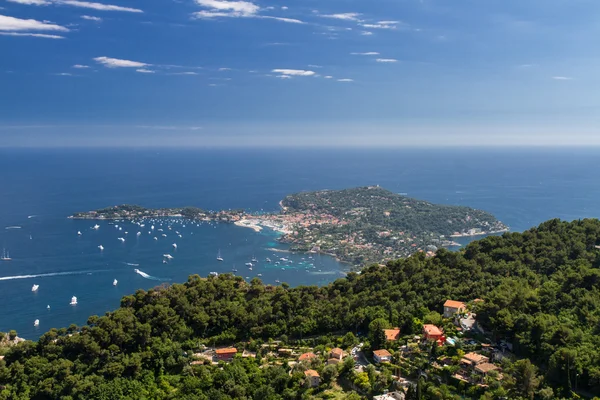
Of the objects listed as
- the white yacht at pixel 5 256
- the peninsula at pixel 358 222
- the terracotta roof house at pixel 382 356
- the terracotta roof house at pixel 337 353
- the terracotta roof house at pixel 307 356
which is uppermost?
the terracotta roof house at pixel 382 356

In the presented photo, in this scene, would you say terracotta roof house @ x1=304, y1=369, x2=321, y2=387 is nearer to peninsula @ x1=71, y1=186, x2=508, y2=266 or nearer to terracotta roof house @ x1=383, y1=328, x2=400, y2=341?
terracotta roof house @ x1=383, y1=328, x2=400, y2=341

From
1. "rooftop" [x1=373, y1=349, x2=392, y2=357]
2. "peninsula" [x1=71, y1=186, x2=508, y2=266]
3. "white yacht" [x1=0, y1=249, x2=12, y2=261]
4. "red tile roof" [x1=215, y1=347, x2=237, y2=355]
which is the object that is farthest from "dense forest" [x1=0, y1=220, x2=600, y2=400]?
"white yacht" [x1=0, y1=249, x2=12, y2=261]

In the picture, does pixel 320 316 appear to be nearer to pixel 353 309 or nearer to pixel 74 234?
pixel 353 309

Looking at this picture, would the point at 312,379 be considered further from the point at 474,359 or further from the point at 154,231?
the point at 154,231

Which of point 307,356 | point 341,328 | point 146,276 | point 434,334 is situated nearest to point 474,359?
point 434,334

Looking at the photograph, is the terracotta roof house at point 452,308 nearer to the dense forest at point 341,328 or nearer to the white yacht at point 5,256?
the dense forest at point 341,328

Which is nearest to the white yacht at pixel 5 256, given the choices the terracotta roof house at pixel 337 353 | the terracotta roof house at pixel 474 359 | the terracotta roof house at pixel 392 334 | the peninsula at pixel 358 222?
the peninsula at pixel 358 222

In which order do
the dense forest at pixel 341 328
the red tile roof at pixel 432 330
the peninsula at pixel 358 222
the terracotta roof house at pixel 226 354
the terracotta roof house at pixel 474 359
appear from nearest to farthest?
the dense forest at pixel 341 328, the terracotta roof house at pixel 474 359, the red tile roof at pixel 432 330, the terracotta roof house at pixel 226 354, the peninsula at pixel 358 222
